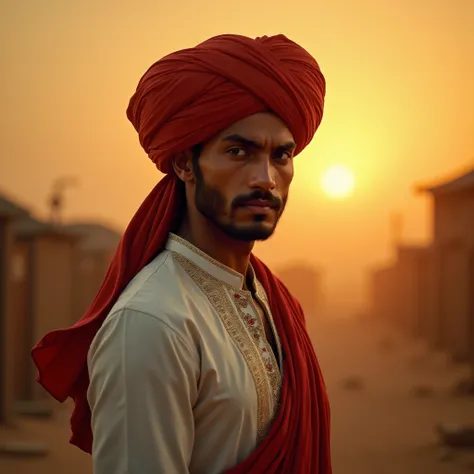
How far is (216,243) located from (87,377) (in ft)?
1.99

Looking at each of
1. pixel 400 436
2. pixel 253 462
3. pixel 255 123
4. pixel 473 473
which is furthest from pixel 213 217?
pixel 400 436

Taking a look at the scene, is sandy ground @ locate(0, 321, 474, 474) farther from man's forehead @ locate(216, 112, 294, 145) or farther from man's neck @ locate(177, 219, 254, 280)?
man's forehead @ locate(216, 112, 294, 145)

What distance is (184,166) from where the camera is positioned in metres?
2.41

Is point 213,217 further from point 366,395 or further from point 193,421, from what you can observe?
point 366,395

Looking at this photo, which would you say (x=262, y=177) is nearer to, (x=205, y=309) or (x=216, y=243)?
(x=216, y=243)

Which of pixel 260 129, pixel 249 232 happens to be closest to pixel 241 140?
pixel 260 129

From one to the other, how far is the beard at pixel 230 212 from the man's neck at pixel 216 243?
8 centimetres

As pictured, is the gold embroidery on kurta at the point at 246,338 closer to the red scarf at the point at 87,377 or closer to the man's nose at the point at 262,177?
the red scarf at the point at 87,377

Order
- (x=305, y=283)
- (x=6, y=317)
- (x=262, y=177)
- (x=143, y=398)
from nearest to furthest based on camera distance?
1. (x=143, y=398)
2. (x=262, y=177)
3. (x=6, y=317)
4. (x=305, y=283)

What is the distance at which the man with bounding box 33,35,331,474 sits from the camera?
1989 mm

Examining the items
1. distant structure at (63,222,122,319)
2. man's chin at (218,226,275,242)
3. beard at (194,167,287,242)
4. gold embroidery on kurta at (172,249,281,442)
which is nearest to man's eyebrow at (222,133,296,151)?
beard at (194,167,287,242)

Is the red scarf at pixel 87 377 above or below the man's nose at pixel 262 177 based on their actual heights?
below

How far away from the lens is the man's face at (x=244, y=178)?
2273 millimetres

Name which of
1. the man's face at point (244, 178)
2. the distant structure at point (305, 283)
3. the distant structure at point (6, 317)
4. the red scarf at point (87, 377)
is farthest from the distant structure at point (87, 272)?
the distant structure at point (305, 283)
